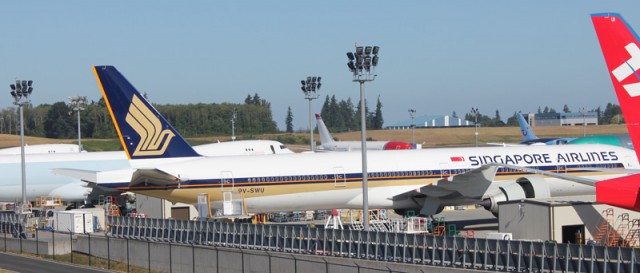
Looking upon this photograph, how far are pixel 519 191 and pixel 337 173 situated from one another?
8.50m

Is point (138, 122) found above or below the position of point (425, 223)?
above

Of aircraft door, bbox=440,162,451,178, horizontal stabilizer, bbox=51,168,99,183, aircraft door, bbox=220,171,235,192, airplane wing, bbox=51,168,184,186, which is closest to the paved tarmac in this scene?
horizontal stabilizer, bbox=51,168,99,183

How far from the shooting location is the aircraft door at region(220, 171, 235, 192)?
4381cm

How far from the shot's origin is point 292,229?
117ft

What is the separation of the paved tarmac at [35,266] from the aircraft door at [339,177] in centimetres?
1227

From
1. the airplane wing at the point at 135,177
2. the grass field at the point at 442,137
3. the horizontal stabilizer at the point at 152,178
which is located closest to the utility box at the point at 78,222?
the airplane wing at the point at 135,177

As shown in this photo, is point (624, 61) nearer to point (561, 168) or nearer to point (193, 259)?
point (193, 259)

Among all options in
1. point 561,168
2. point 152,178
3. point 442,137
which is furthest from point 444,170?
point 442,137

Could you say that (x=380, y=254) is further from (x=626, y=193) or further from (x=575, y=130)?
(x=575, y=130)

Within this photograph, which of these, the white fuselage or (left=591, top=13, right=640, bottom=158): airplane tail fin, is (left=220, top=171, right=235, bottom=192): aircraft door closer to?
the white fuselage

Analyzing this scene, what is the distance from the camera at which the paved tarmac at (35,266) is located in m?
37.8

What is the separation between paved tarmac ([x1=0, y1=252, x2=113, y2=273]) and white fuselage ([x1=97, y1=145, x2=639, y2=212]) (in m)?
4.42

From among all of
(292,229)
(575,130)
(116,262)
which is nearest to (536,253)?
(292,229)

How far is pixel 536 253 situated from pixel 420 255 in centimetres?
473
